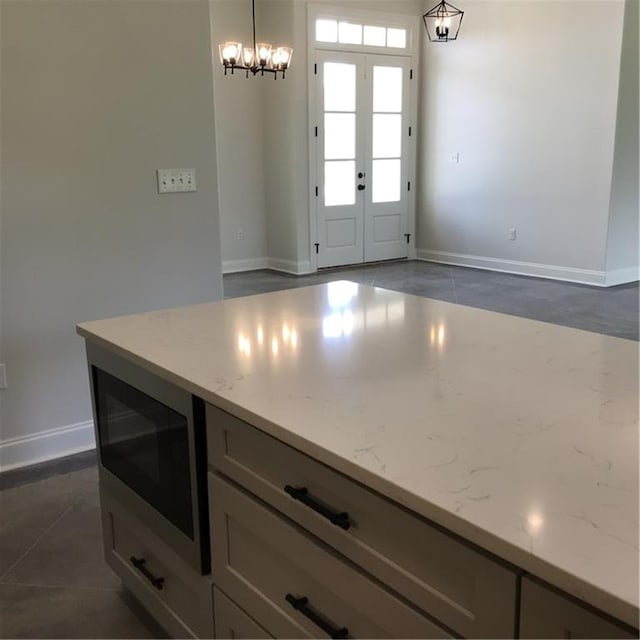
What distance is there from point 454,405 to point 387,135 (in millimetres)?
7232

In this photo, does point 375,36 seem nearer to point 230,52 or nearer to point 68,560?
point 230,52

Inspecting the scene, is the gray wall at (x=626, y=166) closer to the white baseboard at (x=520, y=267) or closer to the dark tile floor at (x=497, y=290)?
the white baseboard at (x=520, y=267)

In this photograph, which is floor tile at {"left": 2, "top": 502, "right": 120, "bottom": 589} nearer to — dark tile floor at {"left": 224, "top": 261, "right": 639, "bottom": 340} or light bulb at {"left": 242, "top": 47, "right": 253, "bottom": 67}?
dark tile floor at {"left": 224, "top": 261, "right": 639, "bottom": 340}

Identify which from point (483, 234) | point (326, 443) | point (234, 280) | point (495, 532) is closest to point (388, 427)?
point (326, 443)

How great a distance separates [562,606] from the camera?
0.79 metres

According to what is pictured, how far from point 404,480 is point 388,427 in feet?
0.62

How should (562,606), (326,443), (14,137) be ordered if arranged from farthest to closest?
(14,137) < (326,443) < (562,606)

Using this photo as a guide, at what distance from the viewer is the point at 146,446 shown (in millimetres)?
1729

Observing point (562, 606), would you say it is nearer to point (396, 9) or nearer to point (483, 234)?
point (483, 234)

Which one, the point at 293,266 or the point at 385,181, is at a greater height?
→ the point at 385,181

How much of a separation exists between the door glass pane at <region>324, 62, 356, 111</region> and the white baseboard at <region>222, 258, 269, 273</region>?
1908 millimetres

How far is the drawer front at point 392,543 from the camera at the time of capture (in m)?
0.88

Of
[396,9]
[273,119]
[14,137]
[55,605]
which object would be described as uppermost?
[396,9]

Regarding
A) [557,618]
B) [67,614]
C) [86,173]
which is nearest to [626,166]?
[86,173]
